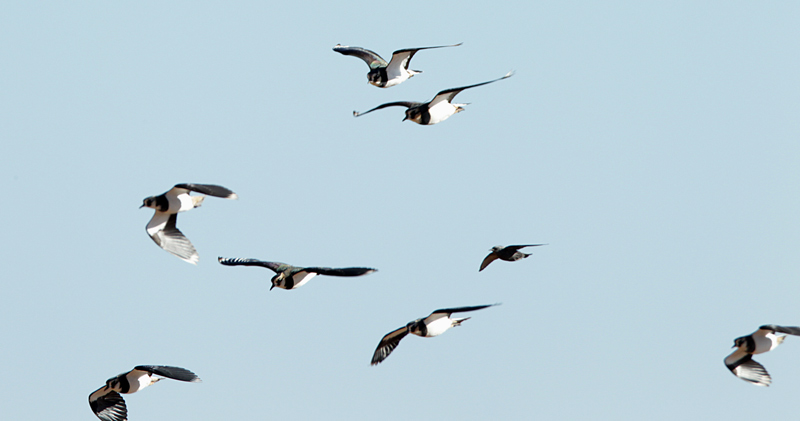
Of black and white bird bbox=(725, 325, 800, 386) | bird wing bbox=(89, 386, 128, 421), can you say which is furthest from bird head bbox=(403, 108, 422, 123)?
bird wing bbox=(89, 386, 128, 421)

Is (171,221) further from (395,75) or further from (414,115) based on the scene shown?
(395,75)

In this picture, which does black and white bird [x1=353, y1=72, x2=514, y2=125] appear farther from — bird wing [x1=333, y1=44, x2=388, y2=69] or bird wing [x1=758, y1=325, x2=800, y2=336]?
bird wing [x1=758, y1=325, x2=800, y2=336]

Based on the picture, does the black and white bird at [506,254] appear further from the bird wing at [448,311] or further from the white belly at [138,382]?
the white belly at [138,382]

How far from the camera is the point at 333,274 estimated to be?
2231cm

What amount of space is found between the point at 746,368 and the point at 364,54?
533 inches

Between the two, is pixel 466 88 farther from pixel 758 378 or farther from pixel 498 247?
pixel 758 378

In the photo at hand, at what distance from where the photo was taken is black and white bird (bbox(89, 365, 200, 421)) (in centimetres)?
2489

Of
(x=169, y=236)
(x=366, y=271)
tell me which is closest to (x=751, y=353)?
(x=366, y=271)

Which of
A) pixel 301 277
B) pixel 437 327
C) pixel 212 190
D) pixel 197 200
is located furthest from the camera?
pixel 301 277

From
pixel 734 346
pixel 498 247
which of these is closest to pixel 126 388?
pixel 498 247

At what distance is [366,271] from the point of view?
2127 cm

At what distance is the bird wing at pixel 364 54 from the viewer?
1158 inches

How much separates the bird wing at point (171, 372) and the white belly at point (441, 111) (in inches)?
333

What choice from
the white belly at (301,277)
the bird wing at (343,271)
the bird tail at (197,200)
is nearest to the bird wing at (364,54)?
the white belly at (301,277)
